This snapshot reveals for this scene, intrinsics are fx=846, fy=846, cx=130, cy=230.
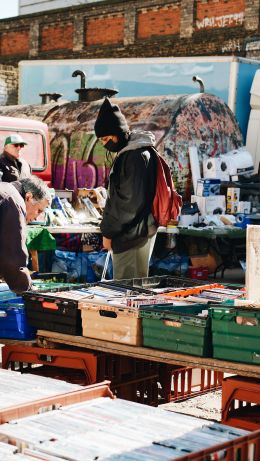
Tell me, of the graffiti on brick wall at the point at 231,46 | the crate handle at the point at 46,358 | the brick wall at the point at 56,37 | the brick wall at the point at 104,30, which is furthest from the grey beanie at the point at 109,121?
the brick wall at the point at 56,37

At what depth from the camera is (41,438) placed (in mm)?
3410

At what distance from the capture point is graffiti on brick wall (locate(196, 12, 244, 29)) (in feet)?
77.5

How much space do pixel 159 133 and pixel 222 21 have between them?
35.9 ft

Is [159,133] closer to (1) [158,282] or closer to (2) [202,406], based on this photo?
(1) [158,282]

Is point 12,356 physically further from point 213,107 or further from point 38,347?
point 213,107

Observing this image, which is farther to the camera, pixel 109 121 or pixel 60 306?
pixel 109 121

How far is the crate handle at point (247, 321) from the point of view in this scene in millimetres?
4902

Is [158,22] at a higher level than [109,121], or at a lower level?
higher

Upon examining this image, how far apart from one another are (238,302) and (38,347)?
1565 mm

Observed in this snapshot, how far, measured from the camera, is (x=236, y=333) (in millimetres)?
5000

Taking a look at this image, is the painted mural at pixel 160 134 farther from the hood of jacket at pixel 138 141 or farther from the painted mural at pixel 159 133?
the hood of jacket at pixel 138 141

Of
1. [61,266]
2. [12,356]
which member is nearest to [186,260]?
[61,266]

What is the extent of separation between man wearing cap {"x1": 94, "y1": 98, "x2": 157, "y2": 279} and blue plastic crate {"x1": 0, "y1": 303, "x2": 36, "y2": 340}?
57.1 inches

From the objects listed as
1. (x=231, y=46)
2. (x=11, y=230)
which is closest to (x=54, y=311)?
(x=11, y=230)
